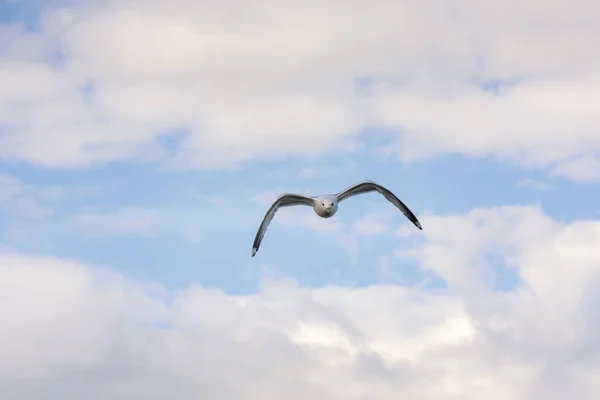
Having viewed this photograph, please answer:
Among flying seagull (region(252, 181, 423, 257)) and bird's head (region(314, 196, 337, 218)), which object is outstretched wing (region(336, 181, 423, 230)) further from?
bird's head (region(314, 196, 337, 218))

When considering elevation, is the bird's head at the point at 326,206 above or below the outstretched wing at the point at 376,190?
below

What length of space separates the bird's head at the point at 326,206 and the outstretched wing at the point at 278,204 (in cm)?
164

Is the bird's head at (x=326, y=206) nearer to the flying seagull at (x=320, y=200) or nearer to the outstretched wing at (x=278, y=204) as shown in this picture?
the flying seagull at (x=320, y=200)

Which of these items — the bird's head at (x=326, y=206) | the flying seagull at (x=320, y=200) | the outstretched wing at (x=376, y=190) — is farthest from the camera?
the outstretched wing at (x=376, y=190)

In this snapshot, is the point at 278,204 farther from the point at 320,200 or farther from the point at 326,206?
the point at 326,206

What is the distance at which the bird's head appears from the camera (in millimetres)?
73250

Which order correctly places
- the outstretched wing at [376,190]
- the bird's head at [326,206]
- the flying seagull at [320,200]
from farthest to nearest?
the outstretched wing at [376,190] < the flying seagull at [320,200] < the bird's head at [326,206]

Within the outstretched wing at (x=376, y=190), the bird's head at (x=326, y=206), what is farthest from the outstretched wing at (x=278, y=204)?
the outstretched wing at (x=376, y=190)

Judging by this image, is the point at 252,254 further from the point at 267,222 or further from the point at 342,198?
the point at 342,198

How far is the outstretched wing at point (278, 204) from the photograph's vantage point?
250 ft

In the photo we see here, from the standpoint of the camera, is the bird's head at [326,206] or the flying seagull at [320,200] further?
the flying seagull at [320,200]

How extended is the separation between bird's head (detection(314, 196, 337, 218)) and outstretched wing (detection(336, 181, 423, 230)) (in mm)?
1967

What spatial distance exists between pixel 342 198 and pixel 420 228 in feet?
21.9

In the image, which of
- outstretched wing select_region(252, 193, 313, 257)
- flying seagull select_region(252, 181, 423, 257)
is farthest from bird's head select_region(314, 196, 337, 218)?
outstretched wing select_region(252, 193, 313, 257)
